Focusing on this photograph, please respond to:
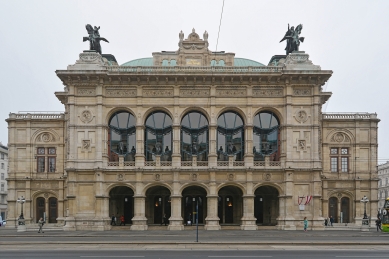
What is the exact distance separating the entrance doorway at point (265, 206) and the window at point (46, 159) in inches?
971

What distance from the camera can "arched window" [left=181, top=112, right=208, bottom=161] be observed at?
2045 inches

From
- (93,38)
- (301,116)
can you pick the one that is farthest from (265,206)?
(93,38)

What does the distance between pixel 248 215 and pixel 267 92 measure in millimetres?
13380

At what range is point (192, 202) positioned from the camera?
2142 inches

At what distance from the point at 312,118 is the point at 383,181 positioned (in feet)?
238

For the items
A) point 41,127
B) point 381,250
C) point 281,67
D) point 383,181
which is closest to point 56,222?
point 41,127

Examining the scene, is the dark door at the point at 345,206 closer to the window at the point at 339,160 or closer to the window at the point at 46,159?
the window at the point at 339,160

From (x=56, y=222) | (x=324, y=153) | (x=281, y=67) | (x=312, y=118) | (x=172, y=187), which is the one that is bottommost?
(x=56, y=222)

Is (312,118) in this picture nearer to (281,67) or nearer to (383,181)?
(281,67)

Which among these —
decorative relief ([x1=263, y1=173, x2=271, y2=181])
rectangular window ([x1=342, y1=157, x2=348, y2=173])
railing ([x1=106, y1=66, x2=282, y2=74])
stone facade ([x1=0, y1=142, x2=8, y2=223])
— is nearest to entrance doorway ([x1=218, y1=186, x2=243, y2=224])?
decorative relief ([x1=263, y1=173, x2=271, y2=181])

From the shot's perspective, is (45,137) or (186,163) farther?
(45,137)

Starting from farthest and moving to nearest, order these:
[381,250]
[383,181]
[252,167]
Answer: [383,181]
[252,167]
[381,250]

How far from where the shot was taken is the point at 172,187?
165 ft

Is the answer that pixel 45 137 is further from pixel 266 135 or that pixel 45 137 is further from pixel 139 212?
pixel 266 135
